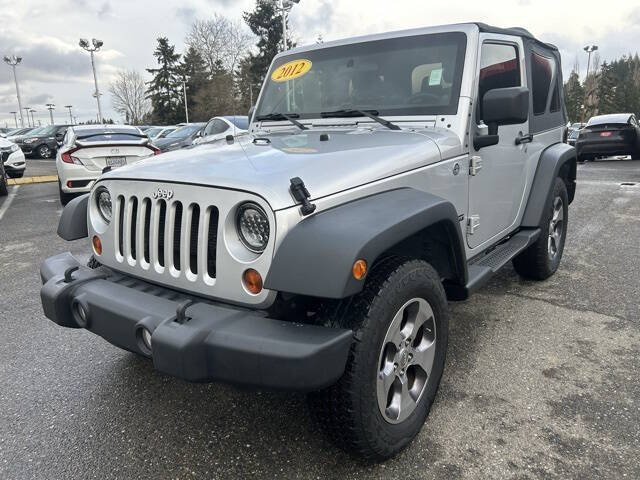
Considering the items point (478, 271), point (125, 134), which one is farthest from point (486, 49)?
point (125, 134)

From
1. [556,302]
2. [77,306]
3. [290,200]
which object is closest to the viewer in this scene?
[290,200]

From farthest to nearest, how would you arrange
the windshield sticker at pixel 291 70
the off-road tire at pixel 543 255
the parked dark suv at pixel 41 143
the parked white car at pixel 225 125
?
the parked dark suv at pixel 41 143, the parked white car at pixel 225 125, the off-road tire at pixel 543 255, the windshield sticker at pixel 291 70

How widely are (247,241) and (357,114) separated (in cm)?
151

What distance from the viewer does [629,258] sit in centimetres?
538

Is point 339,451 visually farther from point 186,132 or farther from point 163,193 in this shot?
point 186,132

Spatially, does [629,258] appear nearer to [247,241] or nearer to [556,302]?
[556,302]

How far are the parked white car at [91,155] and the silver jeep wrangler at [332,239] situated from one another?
635 cm

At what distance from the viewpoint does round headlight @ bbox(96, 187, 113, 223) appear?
270 centimetres

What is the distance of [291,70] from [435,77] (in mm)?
1128

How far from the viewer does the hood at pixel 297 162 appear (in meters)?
2.12

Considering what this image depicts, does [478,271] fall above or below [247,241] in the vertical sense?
below

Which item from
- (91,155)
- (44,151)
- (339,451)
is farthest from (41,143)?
(339,451)

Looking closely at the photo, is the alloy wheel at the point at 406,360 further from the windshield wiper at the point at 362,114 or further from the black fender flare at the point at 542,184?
the black fender flare at the point at 542,184

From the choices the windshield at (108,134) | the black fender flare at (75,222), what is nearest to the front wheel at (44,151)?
the windshield at (108,134)
